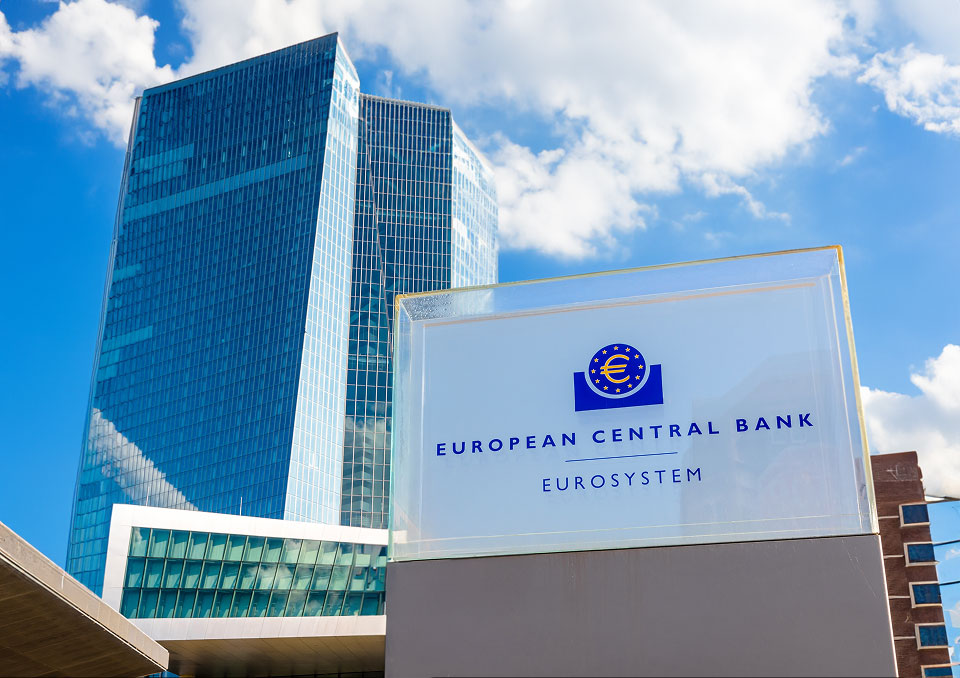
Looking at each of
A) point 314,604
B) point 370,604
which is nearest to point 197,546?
point 314,604

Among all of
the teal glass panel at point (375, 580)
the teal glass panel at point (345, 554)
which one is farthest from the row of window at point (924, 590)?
the teal glass panel at point (345, 554)

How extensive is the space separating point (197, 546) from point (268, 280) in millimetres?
68058

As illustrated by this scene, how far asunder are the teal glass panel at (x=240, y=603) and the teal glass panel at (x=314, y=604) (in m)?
2.55

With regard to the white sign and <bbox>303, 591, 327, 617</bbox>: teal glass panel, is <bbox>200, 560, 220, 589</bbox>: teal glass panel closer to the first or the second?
<bbox>303, 591, 327, 617</bbox>: teal glass panel

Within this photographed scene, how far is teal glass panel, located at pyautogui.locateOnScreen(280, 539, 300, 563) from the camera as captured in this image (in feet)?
141

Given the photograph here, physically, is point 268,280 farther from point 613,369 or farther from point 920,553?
point 613,369

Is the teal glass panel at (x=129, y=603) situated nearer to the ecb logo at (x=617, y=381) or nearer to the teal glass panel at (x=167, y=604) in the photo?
the teal glass panel at (x=167, y=604)

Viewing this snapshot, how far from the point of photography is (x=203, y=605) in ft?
133

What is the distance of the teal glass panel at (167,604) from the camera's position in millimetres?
39906

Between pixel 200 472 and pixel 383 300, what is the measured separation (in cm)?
2667

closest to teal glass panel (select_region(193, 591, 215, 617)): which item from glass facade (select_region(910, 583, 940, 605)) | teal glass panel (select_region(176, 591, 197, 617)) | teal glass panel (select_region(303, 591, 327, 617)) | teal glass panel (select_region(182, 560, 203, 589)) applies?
teal glass panel (select_region(176, 591, 197, 617))

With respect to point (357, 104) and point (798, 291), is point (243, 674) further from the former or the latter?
point (357, 104)

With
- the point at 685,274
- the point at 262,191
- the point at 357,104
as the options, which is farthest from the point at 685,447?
the point at 357,104

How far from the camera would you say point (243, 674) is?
158 feet
